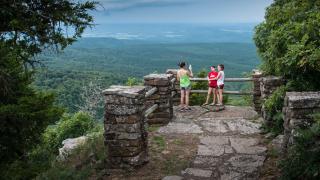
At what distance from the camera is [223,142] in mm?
9812

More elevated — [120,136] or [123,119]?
[123,119]

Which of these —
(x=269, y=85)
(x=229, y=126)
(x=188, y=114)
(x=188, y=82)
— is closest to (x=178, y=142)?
(x=229, y=126)

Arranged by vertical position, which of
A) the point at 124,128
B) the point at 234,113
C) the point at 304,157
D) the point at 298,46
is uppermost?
the point at 298,46

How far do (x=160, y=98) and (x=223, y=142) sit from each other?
2.50 m

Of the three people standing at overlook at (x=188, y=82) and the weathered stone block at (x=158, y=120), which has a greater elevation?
the three people standing at overlook at (x=188, y=82)

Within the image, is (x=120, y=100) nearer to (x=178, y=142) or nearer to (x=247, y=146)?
(x=178, y=142)

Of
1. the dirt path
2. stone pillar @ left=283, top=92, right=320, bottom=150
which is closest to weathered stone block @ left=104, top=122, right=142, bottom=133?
the dirt path

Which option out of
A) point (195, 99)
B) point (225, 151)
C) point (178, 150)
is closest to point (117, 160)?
point (178, 150)

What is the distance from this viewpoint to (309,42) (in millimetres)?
9164

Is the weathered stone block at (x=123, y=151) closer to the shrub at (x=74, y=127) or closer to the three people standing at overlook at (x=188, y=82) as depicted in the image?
the three people standing at overlook at (x=188, y=82)

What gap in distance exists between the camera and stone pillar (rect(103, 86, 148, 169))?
7930 mm

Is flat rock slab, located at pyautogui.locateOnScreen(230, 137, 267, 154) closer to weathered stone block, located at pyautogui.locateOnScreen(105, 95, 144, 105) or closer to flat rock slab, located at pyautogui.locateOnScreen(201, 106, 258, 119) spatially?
weathered stone block, located at pyautogui.locateOnScreen(105, 95, 144, 105)

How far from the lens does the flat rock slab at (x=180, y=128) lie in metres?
10.9

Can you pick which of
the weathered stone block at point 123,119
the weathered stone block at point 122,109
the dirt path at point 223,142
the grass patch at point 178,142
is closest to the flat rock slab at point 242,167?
the dirt path at point 223,142
